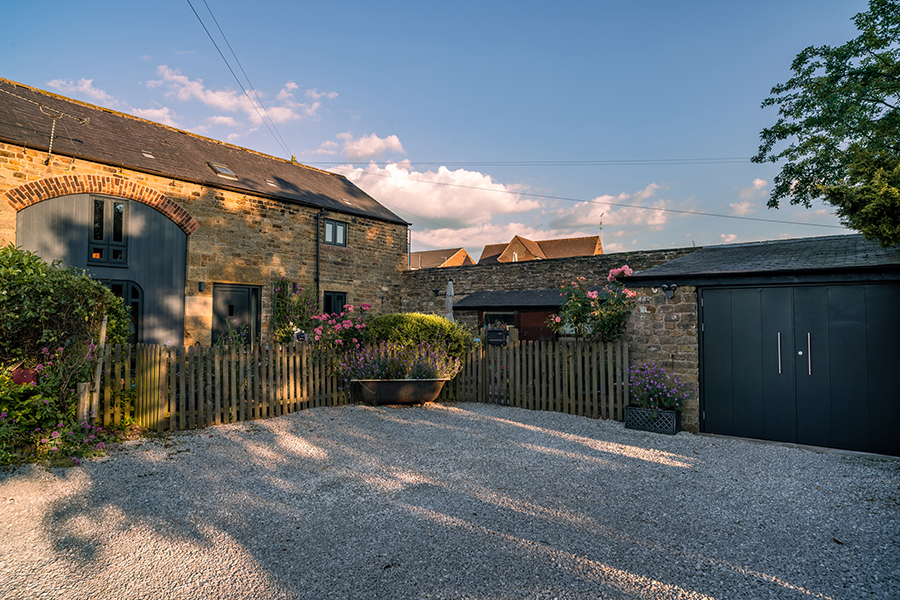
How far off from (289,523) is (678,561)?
2970 mm

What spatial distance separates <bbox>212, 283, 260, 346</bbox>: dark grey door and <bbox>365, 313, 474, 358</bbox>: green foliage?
221 inches

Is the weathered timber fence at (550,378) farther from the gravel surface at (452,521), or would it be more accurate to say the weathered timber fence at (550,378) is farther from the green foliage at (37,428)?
the green foliage at (37,428)

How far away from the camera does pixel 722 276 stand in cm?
657

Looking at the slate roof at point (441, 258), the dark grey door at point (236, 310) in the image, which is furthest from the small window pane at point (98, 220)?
the slate roof at point (441, 258)

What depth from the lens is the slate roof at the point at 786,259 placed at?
5844 mm

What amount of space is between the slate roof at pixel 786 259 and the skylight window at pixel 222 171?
1208 cm

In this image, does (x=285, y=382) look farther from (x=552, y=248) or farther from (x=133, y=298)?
(x=552, y=248)

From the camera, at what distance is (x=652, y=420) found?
6.76 meters

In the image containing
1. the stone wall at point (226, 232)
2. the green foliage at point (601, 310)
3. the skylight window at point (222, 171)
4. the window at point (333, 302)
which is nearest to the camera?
the green foliage at point (601, 310)

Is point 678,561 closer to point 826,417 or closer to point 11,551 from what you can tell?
point 826,417

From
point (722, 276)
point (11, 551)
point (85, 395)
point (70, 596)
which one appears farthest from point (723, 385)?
point (85, 395)

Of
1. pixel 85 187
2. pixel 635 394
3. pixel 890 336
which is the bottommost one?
pixel 635 394

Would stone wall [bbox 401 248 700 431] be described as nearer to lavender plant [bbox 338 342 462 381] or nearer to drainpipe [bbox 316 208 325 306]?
lavender plant [bbox 338 342 462 381]

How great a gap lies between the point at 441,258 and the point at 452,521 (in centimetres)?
4713
